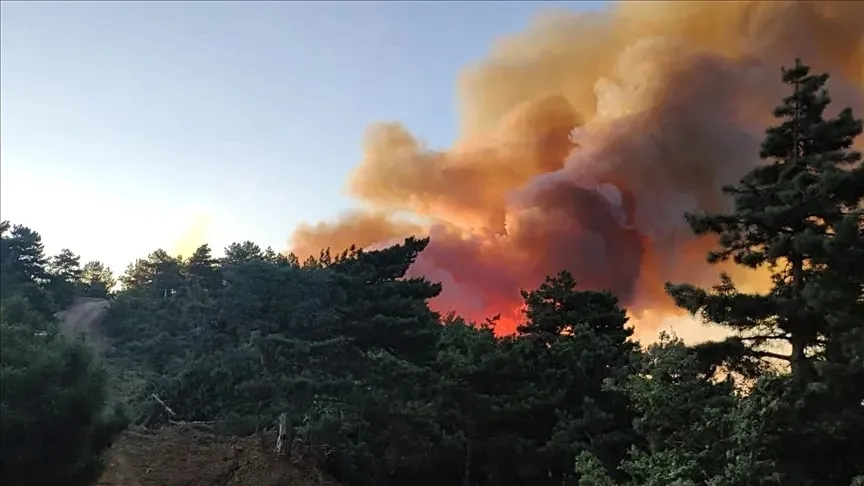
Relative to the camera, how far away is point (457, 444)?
30.0 m

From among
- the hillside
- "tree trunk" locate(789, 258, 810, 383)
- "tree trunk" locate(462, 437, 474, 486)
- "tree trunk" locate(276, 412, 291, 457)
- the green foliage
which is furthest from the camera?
"tree trunk" locate(462, 437, 474, 486)

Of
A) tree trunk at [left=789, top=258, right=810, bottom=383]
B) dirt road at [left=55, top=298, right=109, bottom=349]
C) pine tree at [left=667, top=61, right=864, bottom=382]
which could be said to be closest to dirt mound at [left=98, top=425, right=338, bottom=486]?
pine tree at [left=667, top=61, right=864, bottom=382]

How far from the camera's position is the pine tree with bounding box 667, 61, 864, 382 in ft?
53.1

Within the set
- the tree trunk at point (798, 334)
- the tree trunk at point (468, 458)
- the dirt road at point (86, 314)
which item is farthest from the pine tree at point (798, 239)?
the dirt road at point (86, 314)

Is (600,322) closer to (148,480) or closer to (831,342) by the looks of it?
(831,342)

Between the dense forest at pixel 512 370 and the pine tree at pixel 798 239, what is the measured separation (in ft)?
0.18

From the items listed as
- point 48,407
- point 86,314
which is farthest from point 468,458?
point 86,314

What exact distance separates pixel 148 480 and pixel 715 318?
1852 cm

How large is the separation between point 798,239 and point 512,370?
16200 millimetres

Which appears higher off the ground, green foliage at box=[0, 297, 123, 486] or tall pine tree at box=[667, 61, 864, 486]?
tall pine tree at box=[667, 61, 864, 486]

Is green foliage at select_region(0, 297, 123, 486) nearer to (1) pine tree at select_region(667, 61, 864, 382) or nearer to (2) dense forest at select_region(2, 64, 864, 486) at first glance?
(2) dense forest at select_region(2, 64, 864, 486)

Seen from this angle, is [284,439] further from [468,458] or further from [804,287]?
[804,287]

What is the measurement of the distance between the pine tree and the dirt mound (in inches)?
653

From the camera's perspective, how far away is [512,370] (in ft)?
100
